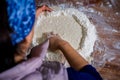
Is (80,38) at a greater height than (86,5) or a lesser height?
lesser

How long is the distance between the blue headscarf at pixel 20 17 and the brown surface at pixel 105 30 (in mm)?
564

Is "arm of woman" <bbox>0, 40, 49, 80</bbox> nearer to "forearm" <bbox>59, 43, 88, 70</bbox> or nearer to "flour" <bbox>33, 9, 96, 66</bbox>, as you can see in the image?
"forearm" <bbox>59, 43, 88, 70</bbox>

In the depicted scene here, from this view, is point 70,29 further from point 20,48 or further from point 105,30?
point 20,48

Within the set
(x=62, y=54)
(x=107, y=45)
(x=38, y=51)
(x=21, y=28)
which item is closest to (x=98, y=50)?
(x=107, y=45)

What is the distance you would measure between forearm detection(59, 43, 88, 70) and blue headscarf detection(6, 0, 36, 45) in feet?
1.27

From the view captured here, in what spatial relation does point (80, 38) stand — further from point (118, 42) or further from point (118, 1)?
point (118, 1)

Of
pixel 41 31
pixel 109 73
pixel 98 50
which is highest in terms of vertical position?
pixel 41 31

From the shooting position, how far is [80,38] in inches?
44.6

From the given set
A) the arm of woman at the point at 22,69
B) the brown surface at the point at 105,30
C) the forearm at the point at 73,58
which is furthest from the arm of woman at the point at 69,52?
the arm of woman at the point at 22,69

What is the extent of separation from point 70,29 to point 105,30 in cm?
18

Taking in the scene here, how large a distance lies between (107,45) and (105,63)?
0.09 metres

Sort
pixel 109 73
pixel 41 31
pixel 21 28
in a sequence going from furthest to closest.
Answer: pixel 41 31
pixel 109 73
pixel 21 28

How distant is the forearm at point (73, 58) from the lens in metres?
0.94

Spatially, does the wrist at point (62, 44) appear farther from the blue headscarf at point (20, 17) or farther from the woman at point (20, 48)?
the blue headscarf at point (20, 17)
